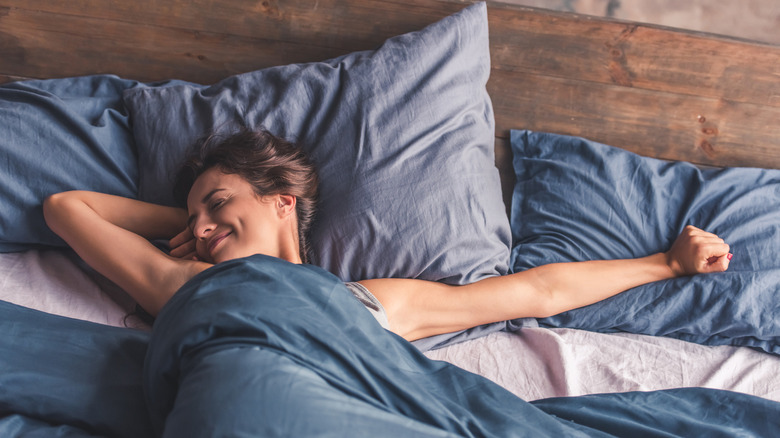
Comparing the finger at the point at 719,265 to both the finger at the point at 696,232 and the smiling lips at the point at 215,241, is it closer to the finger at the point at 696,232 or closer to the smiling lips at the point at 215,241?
the finger at the point at 696,232

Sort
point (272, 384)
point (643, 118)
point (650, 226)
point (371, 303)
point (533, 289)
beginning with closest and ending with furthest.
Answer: point (272, 384) < point (371, 303) < point (533, 289) < point (650, 226) < point (643, 118)

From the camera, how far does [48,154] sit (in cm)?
131

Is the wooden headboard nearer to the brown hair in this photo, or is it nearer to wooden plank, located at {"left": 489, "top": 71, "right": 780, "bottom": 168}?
wooden plank, located at {"left": 489, "top": 71, "right": 780, "bottom": 168}

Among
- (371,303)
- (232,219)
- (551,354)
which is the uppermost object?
(232,219)

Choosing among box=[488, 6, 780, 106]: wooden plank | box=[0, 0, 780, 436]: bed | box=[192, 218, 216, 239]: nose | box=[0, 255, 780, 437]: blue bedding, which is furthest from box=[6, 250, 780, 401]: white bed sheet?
box=[488, 6, 780, 106]: wooden plank

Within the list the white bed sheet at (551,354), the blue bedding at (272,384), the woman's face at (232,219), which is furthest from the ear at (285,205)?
the white bed sheet at (551,354)

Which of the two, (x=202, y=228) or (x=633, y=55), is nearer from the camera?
(x=202, y=228)

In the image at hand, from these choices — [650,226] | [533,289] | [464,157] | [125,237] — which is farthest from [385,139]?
[650,226]

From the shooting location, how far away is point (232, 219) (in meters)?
1.19

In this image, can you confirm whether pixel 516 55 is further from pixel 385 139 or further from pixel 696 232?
pixel 696 232

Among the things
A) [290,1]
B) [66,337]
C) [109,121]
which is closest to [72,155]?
[109,121]

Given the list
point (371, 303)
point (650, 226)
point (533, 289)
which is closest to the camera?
point (371, 303)

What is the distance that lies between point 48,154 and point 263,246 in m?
0.53

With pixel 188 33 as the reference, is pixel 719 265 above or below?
below
